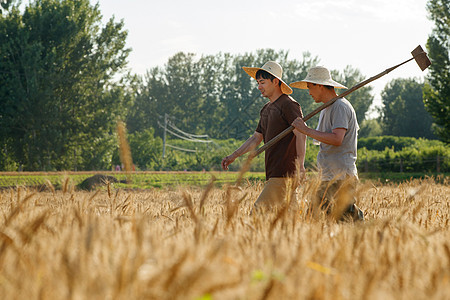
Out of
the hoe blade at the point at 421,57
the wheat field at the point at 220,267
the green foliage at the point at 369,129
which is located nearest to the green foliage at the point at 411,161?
the hoe blade at the point at 421,57

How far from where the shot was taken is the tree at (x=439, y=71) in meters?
24.3

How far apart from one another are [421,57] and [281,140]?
5.20 feet

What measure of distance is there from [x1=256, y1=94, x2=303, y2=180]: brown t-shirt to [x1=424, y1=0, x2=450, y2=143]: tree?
70.7ft

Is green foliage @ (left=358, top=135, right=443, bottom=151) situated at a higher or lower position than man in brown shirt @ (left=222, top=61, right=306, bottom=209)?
lower

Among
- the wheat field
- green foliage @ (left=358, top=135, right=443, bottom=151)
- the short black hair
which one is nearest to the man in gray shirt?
the short black hair

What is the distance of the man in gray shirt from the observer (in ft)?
14.2

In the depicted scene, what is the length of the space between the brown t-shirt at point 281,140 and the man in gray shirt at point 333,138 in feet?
0.92

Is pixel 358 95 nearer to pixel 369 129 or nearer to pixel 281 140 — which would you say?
pixel 369 129

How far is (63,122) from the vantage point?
1179 inches

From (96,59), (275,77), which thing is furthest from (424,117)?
(275,77)

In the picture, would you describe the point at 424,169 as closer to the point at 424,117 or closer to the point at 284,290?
the point at 284,290

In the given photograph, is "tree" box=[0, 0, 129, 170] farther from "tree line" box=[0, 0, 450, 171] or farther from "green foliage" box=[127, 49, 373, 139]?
"green foliage" box=[127, 49, 373, 139]

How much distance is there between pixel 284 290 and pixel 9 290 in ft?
2.60

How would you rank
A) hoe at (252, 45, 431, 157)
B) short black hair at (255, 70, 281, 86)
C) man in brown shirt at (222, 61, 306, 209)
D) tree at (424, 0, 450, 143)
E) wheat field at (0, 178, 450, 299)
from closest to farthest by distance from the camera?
wheat field at (0, 178, 450, 299) < hoe at (252, 45, 431, 157) < man in brown shirt at (222, 61, 306, 209) < short black hair at (255, 70, 281, 86) < tree at (424, 0, 450, 143)
